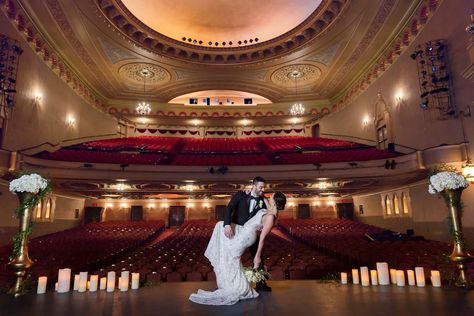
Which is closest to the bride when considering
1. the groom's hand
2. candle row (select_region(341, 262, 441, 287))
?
the groom's hand

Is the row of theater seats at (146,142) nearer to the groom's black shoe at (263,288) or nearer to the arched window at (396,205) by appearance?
the arched window at (396,205)

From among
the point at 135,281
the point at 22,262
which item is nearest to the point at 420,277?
the point at 135,281

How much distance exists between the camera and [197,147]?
1459 cm

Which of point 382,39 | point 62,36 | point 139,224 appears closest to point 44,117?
point 62,36

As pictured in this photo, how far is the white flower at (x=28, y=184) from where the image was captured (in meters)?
2.96

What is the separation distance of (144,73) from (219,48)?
4049 mm

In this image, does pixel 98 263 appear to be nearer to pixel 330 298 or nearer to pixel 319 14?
pixel 330 298

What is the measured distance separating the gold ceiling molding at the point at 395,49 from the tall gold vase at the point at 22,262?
1049 centimetres

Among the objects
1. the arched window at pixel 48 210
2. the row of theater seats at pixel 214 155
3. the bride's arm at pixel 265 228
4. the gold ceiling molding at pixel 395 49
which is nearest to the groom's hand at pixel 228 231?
the bride's arm at pixel 265 228

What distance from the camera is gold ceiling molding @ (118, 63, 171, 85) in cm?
1329

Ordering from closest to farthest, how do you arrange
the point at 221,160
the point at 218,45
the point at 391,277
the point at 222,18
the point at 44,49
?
the point at 391,277 → the point at 44,49 → the point at 221,160 → the point at 222,18 → the point at 218,45

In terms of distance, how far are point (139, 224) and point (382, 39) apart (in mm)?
12984

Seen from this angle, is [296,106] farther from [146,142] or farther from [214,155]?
[146,142]

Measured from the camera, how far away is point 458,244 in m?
3.20
